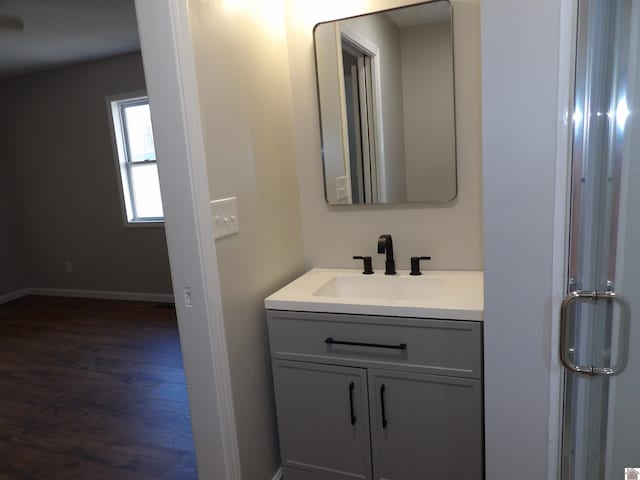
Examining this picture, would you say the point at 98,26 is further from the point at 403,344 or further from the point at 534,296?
the point at 534,296

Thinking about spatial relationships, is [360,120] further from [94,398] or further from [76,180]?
[76,180]

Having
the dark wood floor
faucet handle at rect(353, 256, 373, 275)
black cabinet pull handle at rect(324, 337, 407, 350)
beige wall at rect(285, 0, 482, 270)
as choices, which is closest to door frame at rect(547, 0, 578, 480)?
black cabinet pull handle at rect(324, 337, 407, 350)

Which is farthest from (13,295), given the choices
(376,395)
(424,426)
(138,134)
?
(424,426)

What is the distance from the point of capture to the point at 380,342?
165 centimetres

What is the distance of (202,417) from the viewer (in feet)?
5.38

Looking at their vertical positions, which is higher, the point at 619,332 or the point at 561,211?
the point at 561,211

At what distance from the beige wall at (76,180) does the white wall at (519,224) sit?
4.13 metres

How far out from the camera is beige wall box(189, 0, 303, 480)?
1.58 metres

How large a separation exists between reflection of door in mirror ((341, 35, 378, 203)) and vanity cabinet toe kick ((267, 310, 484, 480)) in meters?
0.67

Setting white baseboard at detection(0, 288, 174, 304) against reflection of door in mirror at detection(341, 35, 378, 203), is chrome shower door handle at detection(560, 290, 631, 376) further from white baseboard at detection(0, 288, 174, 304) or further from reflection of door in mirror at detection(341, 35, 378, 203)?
white baseboard at detection(0, 288, 174, 304)

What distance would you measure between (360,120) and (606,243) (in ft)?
4.15

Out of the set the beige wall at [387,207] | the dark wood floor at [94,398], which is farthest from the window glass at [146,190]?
the beige wall at [387,207]

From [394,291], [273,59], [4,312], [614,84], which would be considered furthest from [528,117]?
[4,312]

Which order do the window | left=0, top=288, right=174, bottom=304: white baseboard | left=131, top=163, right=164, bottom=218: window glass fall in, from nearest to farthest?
the window, left=131, top=163, right=164, bottom=218: window glass, left=0, top=288, right=174, bottom=304: white baseboard
